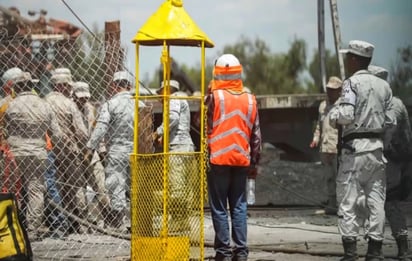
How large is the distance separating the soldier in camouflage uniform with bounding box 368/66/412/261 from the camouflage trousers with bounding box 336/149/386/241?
741mm

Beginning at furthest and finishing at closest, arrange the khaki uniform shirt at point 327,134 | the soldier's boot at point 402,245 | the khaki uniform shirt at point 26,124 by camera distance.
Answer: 1. the khaki uniform shirt at point 327,134
2. the khaki uniform shirt at point 26,124
3. the soldier's boot at point 402,245

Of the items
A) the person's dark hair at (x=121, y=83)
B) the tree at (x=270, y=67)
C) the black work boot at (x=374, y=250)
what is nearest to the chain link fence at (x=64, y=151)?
the person's dark hair at (x=121, y=83)

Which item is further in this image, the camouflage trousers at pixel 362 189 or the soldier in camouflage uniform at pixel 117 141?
the soldier in camouflage uniform at pixel 117 141

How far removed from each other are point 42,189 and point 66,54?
5.15 feet

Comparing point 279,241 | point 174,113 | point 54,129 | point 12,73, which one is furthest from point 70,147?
point 279,241

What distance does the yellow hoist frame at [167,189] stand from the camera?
758cm

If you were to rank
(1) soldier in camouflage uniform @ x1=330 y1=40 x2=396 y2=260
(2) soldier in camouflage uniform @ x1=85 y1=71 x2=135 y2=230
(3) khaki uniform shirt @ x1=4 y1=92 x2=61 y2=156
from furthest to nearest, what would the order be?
1. (2) soldier in camouflage uniform @ x1=85 y1=71 x2=135 y2=230
2. (3) khaki uniform shirt @ x1=4 y1=92 x2=61 y2=156
3. (1) soldier in camouflage uniform @ x1=330 y1=40 x2=396 y2=260

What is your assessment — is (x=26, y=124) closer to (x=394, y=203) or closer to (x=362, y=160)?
(x=362, y=160)

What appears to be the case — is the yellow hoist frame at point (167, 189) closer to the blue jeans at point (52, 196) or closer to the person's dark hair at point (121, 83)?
the person's dark hair at point (121, 83)

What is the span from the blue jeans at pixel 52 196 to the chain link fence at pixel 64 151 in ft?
0.04

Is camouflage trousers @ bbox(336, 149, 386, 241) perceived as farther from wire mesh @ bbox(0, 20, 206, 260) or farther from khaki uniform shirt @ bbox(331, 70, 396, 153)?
wire mesh @ bbox(0, 20, 206, 260)

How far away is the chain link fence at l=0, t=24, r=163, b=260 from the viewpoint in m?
9.71

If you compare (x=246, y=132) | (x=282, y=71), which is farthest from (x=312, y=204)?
(x=282, y=71)

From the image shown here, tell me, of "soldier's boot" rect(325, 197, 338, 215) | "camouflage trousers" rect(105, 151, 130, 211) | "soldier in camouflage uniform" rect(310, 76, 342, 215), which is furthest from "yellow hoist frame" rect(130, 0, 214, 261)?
"soldier's boot" rect(325, 197, 338, 215)
